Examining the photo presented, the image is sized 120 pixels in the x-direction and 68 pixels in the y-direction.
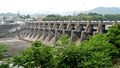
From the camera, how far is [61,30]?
253 ft

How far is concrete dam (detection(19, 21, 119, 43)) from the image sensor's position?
62.4 metres

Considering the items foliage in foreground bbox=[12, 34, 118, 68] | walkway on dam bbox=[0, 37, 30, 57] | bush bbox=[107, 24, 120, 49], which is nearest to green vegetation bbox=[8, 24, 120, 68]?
foliage in foreground bbox=[12, 34, 118, 68]

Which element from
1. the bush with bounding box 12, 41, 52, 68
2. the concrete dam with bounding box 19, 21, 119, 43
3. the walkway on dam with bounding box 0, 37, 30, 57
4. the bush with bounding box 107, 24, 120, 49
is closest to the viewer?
the bush with bounding box 12, 41, 52, 68

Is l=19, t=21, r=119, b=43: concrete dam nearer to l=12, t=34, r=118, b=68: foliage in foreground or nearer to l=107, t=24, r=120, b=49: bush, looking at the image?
l=107, t=24, r=120, b=49: bush

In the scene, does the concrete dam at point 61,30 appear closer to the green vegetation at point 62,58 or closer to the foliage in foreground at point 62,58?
the green vegetation at point 62,58

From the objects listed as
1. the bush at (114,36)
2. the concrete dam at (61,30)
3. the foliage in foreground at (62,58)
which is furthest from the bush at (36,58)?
the concrete dam at (61,30)

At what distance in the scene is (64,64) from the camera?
21.2 m

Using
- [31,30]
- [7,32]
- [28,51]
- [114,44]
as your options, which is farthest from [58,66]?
[7,32]

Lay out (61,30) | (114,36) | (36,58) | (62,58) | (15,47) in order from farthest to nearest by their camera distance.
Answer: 1. (61,30)
2. (15,47)
3. (114,36)
4. (36,58)
5. (62,58)

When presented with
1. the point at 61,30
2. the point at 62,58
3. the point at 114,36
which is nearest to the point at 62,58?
the point at 62,58

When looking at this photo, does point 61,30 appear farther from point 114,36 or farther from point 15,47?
point 114,36

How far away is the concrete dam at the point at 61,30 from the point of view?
62375 millimetres

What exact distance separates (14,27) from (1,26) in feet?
14.6

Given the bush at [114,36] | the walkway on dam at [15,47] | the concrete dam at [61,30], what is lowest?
the walkway on dam at [15,47]
